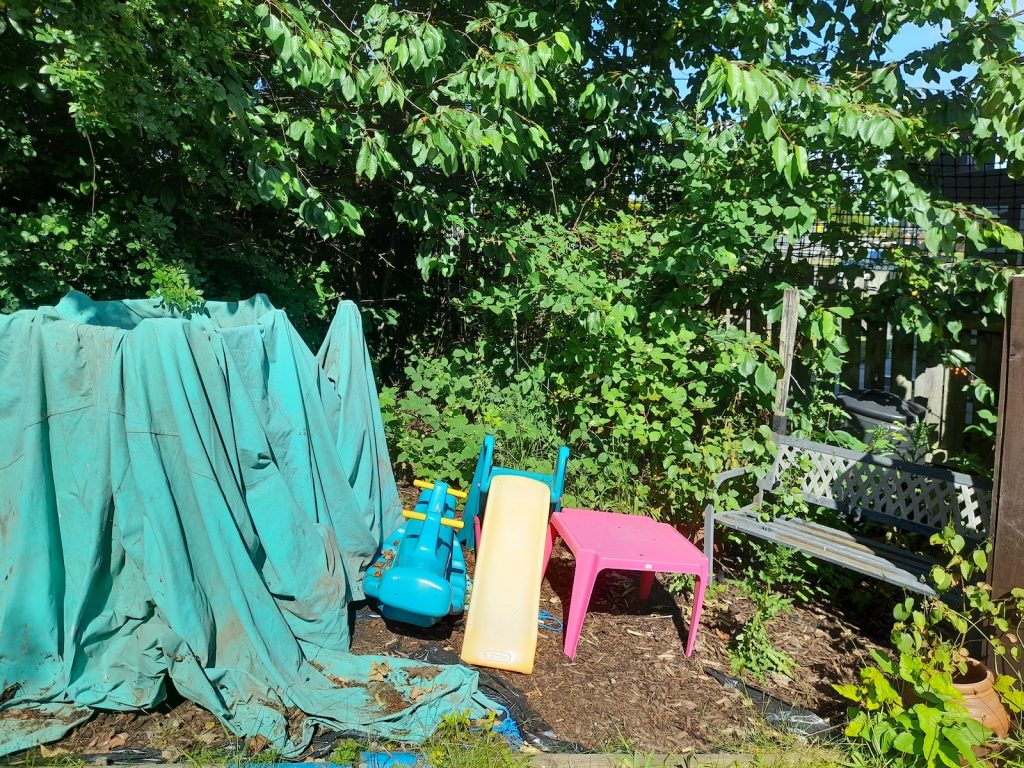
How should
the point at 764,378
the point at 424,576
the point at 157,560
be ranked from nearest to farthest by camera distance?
the point at 157,560, the point at 424,576, the point at 764,378

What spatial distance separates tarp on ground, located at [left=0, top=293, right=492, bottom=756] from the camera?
2.62 meters

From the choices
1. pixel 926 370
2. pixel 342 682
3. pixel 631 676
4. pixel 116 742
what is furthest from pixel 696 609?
pixel 926 370

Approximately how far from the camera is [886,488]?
12.6 feet

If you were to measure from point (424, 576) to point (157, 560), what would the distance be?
103 cm

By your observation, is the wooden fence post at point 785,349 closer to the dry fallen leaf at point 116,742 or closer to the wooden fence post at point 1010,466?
the wooden fence post at point 1010,466

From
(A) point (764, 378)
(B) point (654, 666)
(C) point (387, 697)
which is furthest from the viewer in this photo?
(A) point (764, 378)

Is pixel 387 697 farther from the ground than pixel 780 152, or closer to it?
closer to it

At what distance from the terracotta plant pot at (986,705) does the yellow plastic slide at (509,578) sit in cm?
166

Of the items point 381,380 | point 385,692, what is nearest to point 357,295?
point 381,380

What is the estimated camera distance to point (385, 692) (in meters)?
2.93

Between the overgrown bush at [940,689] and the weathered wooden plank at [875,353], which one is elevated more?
the weathered wooden plank at [875,353]

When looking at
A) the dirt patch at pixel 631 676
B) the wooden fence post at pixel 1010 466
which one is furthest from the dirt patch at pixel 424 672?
the wooden fence post at pixel 1010 466

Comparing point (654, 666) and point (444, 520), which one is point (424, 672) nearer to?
point (444, 520)

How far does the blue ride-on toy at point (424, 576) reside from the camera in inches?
123
